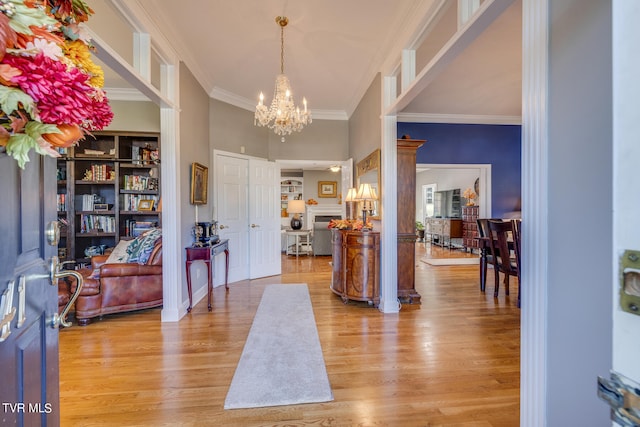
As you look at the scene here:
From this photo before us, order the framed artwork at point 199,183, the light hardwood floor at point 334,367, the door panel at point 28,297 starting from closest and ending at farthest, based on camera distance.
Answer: the door panel at point 28,297 < the light hardwood floor at point 334,367 < the framed artwork at point 199,183

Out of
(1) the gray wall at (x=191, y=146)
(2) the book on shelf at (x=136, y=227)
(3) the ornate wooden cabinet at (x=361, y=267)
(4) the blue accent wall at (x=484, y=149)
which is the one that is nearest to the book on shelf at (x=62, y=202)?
(2) the book on shelf at (x=136, y=227)

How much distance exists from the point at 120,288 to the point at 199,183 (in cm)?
159

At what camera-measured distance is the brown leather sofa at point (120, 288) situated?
301cm

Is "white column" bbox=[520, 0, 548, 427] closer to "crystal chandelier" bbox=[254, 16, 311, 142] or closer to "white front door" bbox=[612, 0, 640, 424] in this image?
"white front door" bbox=[612, 0, 640, 424]

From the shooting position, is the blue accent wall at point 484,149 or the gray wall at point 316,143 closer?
the gray wall at point 316,143

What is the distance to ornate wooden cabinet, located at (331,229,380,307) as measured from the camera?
3.45m

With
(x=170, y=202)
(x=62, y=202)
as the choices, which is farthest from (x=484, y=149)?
(x=62, y=202)

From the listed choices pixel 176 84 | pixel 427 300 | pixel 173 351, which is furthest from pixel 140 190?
pixel 427 300

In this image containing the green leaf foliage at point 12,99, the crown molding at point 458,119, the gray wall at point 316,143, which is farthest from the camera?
the crown molding at point 458,119

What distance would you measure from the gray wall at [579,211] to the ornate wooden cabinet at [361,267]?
7.72 ft

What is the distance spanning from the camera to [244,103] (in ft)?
15.6

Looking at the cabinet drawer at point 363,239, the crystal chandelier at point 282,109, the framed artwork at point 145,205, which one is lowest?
the cabinet drawer at point 363,239

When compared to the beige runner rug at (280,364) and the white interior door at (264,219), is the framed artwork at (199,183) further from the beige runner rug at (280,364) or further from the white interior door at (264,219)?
the beige runner rug at (280,364)

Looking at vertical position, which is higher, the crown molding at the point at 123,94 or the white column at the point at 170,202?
the crown molding at the point at 123,94
